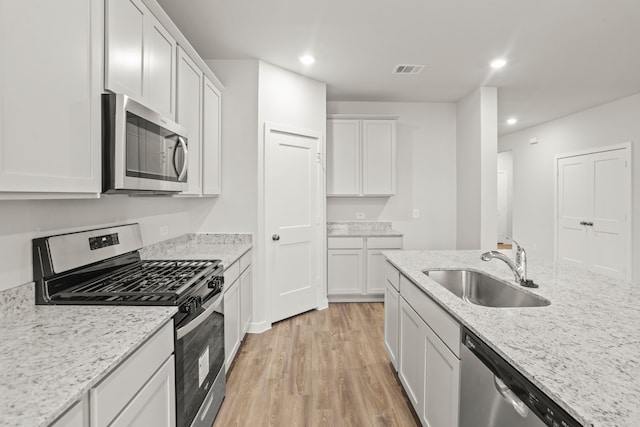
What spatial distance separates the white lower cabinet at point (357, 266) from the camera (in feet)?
13.9

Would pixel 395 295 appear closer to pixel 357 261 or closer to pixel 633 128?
pixel 357 261

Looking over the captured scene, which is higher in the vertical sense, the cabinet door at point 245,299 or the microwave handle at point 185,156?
the microwave handle at point 185,156

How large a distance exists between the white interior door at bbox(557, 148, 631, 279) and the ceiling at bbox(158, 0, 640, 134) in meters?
1.17

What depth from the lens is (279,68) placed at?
3.48 meters

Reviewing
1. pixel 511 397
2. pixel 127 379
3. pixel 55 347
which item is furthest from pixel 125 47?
pixel 511 397

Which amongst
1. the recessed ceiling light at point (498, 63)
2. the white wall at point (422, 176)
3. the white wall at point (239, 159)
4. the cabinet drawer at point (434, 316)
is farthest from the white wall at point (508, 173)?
the cabinet drawer at point (434, 316)

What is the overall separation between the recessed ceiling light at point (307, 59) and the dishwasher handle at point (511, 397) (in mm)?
3062

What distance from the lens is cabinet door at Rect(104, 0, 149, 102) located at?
4.48 ft

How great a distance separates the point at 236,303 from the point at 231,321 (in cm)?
19

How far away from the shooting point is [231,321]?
2.41m

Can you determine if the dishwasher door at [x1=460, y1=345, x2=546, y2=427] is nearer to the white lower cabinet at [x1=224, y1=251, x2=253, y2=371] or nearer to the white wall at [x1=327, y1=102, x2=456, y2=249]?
the white lower cabinet at [x1=224, y1=251, x2=253, y2=371]

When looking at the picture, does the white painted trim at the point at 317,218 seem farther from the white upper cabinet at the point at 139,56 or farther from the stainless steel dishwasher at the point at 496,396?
the stainless steel dishwasher at the point at 496,396

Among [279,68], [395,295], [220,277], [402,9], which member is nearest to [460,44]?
[402,9]

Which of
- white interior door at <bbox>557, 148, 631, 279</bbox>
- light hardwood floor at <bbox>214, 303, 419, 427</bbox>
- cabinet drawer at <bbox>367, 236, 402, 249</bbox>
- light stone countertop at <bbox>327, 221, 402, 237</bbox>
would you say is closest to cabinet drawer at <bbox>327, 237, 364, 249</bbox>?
cabinet drawer at <bbox>367, 236, 402, 249</bbox>
